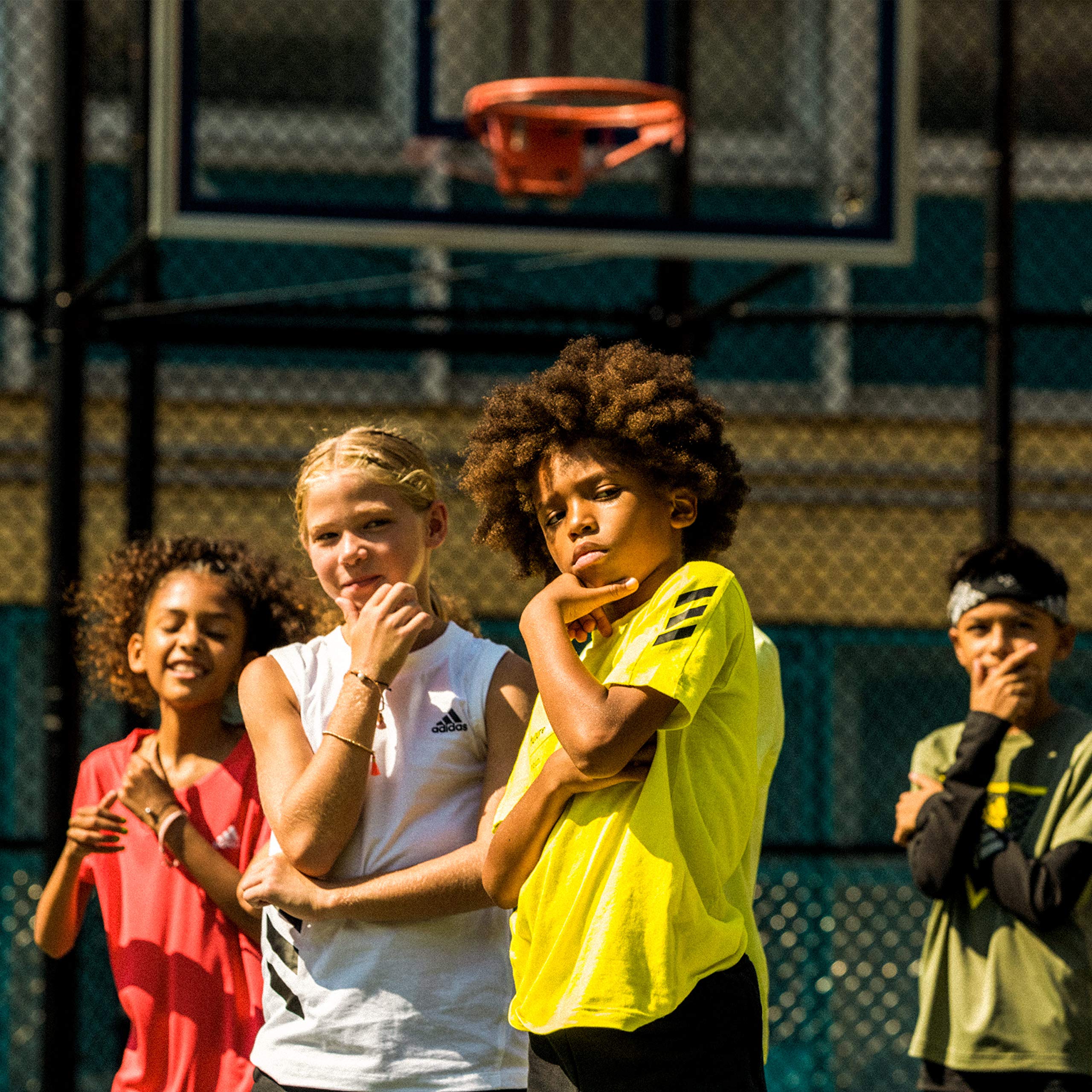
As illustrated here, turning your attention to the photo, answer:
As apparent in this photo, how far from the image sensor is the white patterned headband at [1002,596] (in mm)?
3199

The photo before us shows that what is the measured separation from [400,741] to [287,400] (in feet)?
13.1

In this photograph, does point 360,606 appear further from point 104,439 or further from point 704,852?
point 104,439

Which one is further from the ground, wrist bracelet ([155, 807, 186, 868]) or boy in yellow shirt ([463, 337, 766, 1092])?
boy in yellow shirt ([463, 337, 766, 1092])

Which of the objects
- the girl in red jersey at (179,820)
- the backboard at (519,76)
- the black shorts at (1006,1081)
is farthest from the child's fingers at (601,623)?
the backboard at (519,76)

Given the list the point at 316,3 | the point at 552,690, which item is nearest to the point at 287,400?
the point at 316,3

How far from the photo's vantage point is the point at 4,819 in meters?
5.61

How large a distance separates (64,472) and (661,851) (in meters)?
2.79

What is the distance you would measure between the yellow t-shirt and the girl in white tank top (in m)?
0.22

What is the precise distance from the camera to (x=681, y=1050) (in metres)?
1.84

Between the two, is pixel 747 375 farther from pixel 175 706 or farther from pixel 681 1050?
pixel 681 1050

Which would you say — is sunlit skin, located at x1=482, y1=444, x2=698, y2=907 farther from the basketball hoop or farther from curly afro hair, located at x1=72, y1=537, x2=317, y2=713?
the basketball hoop

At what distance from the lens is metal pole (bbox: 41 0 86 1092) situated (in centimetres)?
400

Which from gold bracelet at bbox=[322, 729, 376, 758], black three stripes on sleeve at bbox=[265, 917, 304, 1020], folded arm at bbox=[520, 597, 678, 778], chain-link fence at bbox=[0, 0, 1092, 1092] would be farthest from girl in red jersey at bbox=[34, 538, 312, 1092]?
chain-link fence at bbox=[0, 0, 1092, 1092]

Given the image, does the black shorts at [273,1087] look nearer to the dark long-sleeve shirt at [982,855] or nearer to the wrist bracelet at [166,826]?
the wrist bracelet at [166,826]
